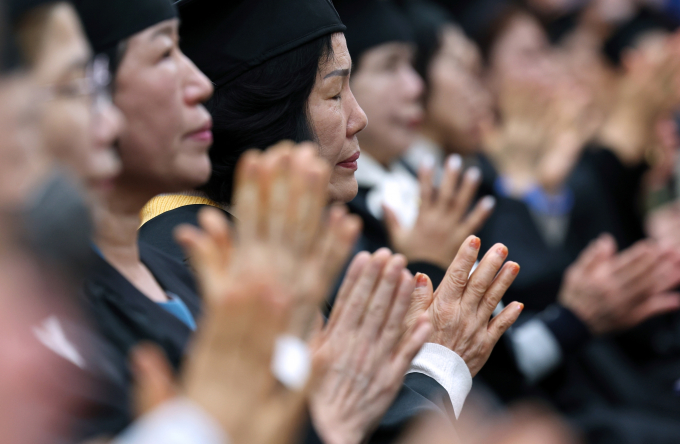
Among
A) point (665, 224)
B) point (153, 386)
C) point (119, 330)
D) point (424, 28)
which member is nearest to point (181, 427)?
point (153, 386)

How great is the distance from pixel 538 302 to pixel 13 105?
8.76 ft

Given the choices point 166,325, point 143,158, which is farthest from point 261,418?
point 143,158

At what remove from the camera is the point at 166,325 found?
56.4 inches

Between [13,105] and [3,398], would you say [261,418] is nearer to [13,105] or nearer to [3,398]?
[3,398]

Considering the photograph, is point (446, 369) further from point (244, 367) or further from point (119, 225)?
point (244, 367)

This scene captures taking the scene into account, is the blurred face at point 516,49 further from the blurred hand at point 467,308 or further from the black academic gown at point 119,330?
the black academic gown at point 119,330

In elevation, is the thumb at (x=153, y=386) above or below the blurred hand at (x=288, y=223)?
below

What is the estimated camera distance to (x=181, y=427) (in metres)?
0.85

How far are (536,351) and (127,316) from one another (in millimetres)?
1828

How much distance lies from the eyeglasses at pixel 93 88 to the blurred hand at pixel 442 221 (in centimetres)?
113

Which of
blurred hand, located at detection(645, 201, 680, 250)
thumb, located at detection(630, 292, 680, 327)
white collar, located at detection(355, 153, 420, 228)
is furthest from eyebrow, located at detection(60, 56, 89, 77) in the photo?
blurred hand, located at detection(645, 201, 680, 250)

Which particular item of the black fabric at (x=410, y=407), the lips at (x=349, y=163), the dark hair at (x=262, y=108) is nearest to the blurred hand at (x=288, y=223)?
the black fabric at (x=410, y=407)

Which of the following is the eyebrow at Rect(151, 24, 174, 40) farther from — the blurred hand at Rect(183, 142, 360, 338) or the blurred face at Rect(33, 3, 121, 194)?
the blurred hand at Rect(183, 142, 360, 338)

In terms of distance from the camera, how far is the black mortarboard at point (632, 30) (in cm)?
589
